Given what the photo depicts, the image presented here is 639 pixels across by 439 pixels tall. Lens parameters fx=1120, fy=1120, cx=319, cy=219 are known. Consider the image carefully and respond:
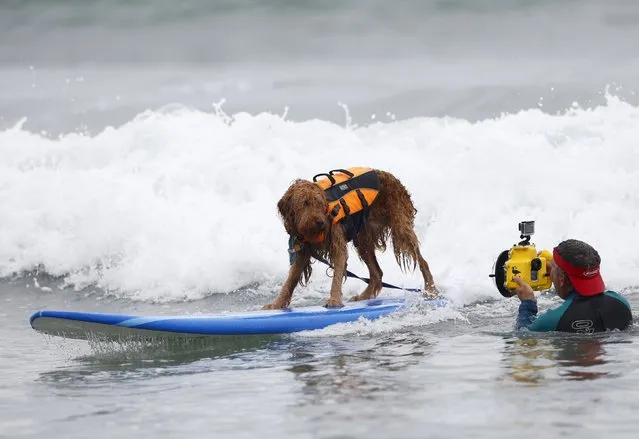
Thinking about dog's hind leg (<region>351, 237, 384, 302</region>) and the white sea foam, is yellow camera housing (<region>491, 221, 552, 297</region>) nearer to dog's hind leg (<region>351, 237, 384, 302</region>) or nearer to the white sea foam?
dog's hind leg (<region>351, 237, 384, 302</region>)

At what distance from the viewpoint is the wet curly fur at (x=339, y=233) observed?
28.5 feet

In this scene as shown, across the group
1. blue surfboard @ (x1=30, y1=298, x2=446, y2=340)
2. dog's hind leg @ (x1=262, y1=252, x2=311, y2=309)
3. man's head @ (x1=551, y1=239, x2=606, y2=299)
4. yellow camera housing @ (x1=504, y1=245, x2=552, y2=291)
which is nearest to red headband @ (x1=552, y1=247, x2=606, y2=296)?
man's head @ (x1=551, y1=239, x2=606, y2=299)

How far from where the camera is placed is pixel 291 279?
30.3 ft

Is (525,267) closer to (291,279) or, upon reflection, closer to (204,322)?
(291,279)

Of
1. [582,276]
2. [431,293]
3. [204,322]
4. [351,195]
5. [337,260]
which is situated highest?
[351,195]

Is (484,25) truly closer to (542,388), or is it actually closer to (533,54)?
(533,54)

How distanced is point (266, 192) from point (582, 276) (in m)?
8.21

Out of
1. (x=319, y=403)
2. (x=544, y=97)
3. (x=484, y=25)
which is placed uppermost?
(x=484, y=25)

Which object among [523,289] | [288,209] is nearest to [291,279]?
[288,209]

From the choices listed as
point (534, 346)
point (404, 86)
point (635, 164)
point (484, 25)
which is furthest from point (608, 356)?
point (484, 25)

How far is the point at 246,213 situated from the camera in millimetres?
14883

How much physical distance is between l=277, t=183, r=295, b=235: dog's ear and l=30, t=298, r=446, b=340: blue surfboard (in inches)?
27.3

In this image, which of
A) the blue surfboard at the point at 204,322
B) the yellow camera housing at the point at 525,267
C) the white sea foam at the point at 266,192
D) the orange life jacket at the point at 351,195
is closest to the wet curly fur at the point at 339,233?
the orange life jacket at the point at 351,195

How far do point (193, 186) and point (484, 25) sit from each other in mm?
10174
